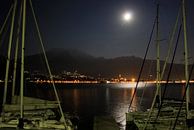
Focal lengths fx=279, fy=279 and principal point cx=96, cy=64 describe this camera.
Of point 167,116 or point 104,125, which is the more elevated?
point 167,116

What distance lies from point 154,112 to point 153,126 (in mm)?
2972

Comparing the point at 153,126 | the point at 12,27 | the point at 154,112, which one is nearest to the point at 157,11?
the point at 154,112

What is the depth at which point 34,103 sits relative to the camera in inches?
843

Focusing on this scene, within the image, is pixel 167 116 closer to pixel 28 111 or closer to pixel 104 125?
pixel 104 125

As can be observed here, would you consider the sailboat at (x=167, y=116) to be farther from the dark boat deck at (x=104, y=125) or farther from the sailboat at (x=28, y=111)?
the sailboat at (x=28, y=111)

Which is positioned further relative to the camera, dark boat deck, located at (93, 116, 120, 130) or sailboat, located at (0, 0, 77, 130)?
dark boat deck, located at (93, 116, 120, 130)

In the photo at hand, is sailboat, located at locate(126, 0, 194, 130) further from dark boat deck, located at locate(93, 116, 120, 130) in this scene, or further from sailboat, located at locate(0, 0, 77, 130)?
sailboat, located at locate(0, 0, 77, 130)

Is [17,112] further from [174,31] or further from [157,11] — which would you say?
[157,11]

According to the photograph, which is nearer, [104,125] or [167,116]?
[167,116]

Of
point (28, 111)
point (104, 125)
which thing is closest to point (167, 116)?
point (104, 125)

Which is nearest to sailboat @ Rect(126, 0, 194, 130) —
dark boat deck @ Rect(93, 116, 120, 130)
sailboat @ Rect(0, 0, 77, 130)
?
dark boat deck @ Rect(93, 116, 120, 130)

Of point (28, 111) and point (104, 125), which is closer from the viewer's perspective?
point (28, 111)

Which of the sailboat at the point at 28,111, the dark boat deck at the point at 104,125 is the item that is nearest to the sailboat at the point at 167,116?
the dark boat deck at the point at 104,125

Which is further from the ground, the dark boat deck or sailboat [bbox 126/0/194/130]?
sailboat [bbox 126/0/194/130]
